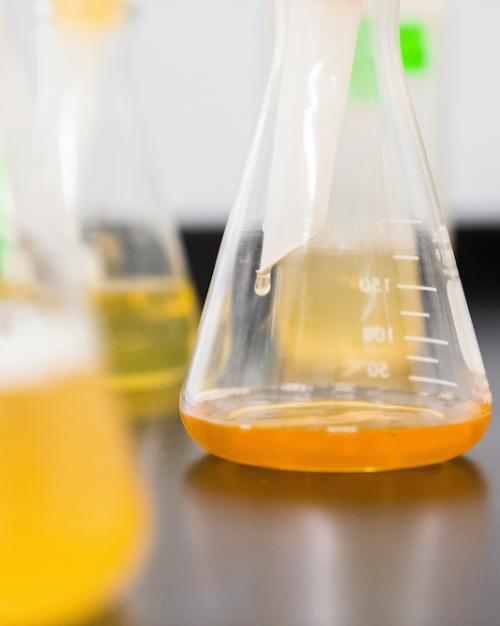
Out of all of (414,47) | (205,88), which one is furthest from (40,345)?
(205,88)

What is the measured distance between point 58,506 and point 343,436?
0.85ft

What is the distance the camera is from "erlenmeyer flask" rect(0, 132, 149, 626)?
1.18 feet

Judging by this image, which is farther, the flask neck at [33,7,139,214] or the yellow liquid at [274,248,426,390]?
the flask neck at [33,7,139,214]

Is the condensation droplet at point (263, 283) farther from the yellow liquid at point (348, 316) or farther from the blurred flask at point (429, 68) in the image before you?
the blurred flask at point (429, 68)

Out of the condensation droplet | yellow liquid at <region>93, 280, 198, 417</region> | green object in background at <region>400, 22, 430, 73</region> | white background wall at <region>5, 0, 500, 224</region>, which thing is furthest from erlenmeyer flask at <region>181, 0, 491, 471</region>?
white background wall at <region>5, 0, 500, 224</region>

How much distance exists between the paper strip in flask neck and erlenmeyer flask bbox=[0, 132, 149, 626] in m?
0.24

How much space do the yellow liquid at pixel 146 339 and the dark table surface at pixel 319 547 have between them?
162mm

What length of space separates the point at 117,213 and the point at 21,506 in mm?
525

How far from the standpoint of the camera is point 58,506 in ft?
1.19

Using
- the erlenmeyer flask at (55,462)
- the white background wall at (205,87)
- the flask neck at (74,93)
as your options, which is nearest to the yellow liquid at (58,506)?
the erlenmeyer flask at (55,462)

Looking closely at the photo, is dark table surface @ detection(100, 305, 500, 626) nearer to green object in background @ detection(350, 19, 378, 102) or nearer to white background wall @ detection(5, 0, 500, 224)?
green object in background @ detection(350, 19, 378, 102)

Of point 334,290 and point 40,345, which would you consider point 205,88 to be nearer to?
point 334,290

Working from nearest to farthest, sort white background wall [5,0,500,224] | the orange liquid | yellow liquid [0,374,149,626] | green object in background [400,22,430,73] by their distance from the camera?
1. yellow liquid [0,374,149,626]
2. the orange liquid
3. green object in background [400,22,430,73]
4. white background wall [5,0,500,224]

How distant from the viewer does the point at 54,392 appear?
0.37m
